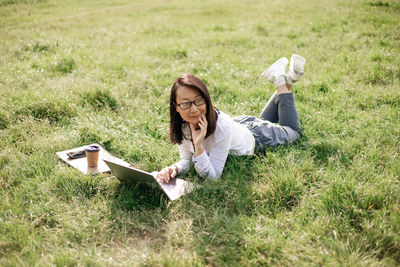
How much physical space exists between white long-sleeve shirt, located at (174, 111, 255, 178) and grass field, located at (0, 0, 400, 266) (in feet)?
0.54

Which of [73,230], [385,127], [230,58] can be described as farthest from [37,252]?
[230,58]

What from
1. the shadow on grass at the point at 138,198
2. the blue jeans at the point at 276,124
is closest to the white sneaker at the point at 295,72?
the blue jeans at the point at 276,124

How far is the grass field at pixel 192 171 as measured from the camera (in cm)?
268

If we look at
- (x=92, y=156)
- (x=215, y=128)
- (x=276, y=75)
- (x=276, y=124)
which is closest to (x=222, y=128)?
(x=215, y=128)

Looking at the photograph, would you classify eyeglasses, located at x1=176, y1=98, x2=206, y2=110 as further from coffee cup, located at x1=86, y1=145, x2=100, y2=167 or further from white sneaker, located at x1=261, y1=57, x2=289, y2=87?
white sneaker, located at x1=261, y1=57, x2=289, y2=87

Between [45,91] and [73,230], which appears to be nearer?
[73,230]

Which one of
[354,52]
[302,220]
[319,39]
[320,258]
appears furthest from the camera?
[319,39]

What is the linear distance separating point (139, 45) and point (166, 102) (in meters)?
4.29

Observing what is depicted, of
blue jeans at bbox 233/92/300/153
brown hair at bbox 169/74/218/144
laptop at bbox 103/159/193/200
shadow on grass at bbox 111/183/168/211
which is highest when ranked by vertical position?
brown hair at bbox 169/74/218/144

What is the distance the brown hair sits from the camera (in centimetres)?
314

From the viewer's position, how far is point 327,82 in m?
6.17

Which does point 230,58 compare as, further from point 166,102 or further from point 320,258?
point 320,258

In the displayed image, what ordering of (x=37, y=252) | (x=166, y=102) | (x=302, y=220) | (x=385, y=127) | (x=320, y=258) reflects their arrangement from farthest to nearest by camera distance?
(x=166, y=102)
(x=385, y=127)
(x=302, y=220)
(x=37, y=252)
(x=320, y=258)

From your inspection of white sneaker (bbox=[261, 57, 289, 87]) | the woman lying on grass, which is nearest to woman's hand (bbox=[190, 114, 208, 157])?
the woman lying on grass
